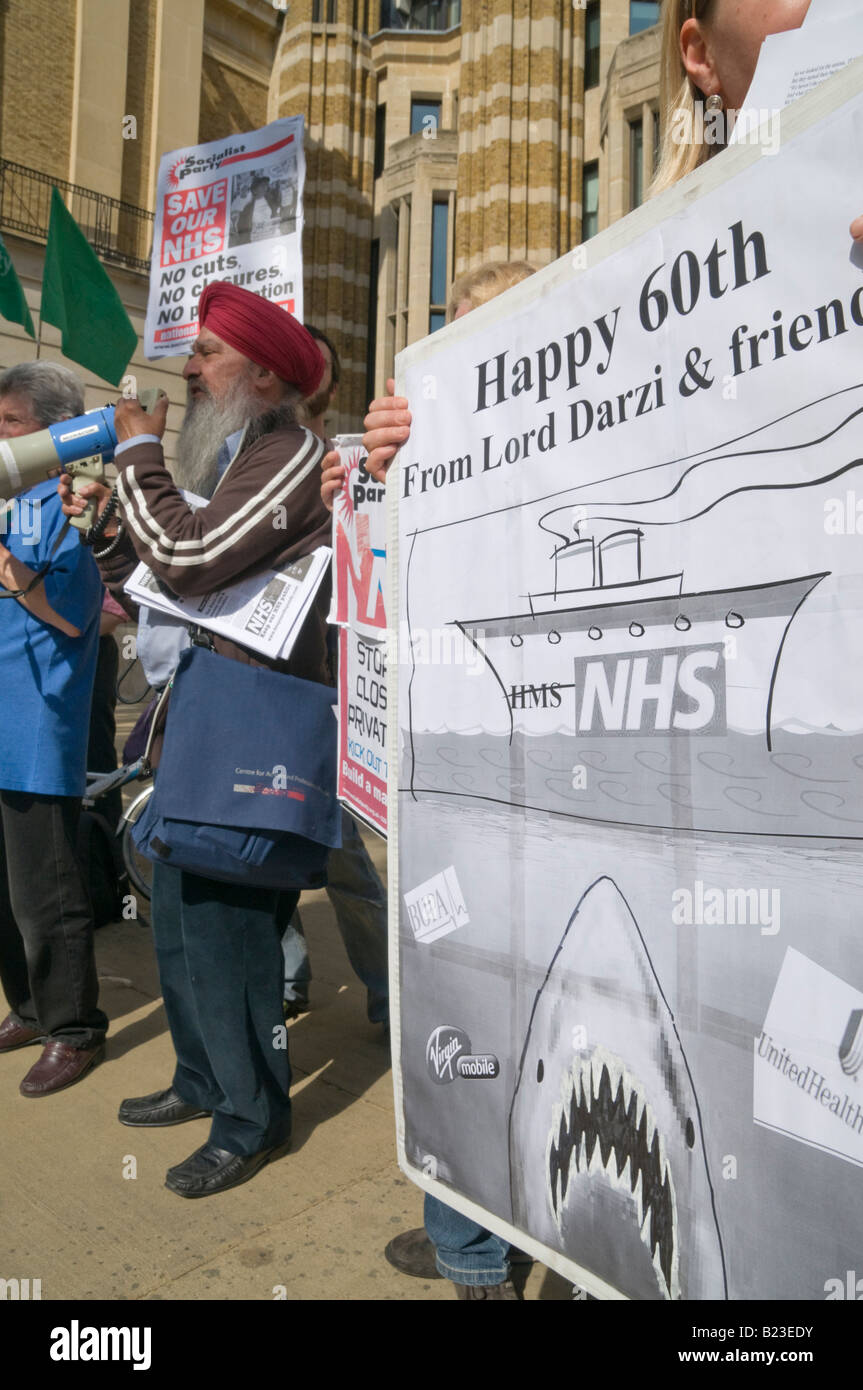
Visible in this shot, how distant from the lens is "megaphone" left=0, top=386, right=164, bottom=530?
263 centimetres

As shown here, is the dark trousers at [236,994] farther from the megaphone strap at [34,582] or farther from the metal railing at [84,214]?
the metal railing at [84,214]

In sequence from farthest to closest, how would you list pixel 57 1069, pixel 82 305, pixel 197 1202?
pixel 82 305
pixel 57 1069
pixel 197 1202

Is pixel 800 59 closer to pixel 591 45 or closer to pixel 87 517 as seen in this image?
pixel 87 517

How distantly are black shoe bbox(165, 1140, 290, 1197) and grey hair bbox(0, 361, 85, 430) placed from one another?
2.19 m

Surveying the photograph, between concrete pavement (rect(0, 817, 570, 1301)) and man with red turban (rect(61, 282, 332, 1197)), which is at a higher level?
man with red turban (rect(61, 282, 332, 1197))

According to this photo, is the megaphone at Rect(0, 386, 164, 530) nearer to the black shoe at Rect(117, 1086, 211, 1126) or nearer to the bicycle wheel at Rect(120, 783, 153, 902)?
the black shoe at Rect(117, 1086, 211, 1126)

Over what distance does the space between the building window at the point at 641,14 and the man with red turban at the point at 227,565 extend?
1915 cm

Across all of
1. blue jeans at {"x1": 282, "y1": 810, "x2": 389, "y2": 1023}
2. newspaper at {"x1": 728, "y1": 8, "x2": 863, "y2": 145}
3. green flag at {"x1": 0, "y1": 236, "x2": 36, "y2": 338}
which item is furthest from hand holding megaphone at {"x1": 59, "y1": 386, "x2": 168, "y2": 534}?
green flag at {"x1": 0, "y1": 236, "x2": 36, "y2": 338}

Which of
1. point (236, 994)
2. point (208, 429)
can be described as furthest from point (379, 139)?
point (236, 994)

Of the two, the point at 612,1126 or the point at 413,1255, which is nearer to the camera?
the point at 612,1126

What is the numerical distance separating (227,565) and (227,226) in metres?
4.89

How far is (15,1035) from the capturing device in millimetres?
3105

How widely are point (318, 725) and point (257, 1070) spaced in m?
0.87

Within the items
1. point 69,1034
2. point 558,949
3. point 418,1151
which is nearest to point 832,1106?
point 558,949
